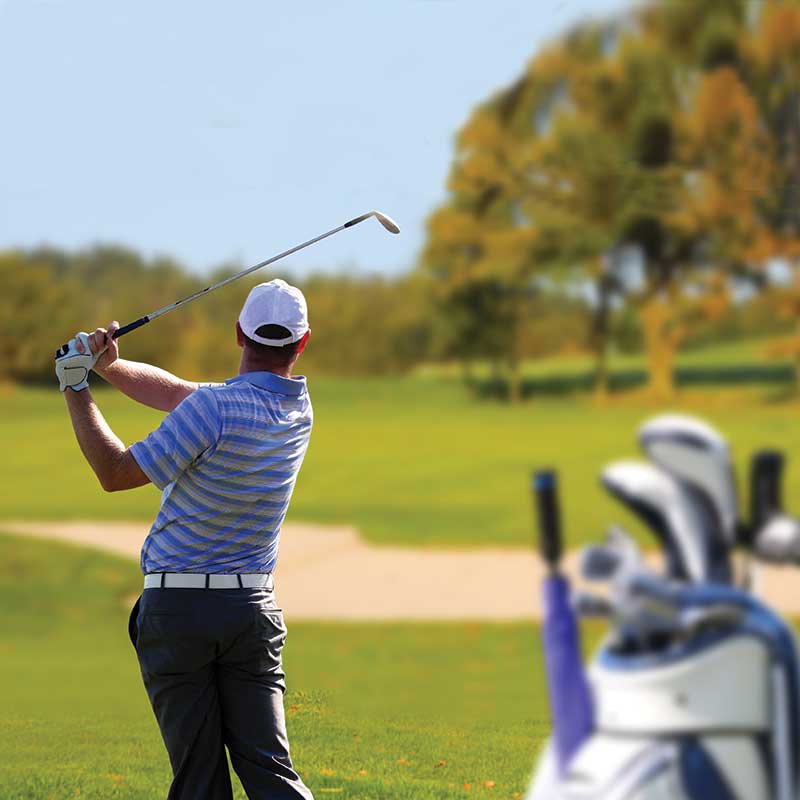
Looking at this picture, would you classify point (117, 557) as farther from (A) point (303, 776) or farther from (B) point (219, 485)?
(B) point (219, 485)

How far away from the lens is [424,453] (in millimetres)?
25906

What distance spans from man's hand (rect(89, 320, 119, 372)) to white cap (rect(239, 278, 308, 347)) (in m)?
0.28

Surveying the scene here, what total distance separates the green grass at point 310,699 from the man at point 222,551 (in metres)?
0.82

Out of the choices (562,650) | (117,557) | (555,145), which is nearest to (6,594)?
(117,557)

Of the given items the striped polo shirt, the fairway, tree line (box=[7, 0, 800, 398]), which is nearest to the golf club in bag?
the striped polo shirt

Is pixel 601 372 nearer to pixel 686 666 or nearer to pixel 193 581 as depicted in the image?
pixel 193 581

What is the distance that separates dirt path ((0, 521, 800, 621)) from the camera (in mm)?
10336

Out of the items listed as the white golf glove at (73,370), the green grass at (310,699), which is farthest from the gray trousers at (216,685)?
the green grass at (310,699)

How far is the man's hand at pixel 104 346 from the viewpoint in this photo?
262 centimetres

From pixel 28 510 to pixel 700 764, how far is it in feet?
63.5

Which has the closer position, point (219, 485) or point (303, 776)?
point (219, 485)

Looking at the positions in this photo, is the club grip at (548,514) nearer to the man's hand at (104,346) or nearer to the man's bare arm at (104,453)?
the man's bare arm at (104,453)

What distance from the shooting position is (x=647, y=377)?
30062 millimetres

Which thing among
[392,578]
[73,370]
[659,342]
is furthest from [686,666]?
[659,342]
